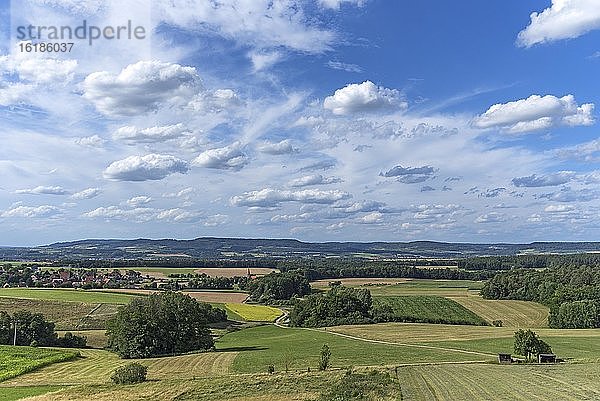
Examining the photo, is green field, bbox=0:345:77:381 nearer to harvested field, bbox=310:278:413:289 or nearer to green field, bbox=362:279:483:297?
green field, bbox=362:279:483:297

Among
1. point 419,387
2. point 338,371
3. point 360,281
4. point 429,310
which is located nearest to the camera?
point 419,387

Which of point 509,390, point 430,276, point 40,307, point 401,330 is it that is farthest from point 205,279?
point 509,390

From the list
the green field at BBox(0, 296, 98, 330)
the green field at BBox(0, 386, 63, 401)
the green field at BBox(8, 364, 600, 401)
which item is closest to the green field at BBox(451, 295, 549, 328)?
the green field at BBox(8, 364, 600, 401)

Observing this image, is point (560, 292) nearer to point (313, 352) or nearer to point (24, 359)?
point (313, 352)

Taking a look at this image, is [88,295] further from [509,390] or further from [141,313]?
[509,390]

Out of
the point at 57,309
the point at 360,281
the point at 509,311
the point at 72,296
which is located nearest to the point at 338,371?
the point at 509,311

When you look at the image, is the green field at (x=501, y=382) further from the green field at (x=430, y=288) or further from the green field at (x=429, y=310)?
the green field at (x=430, y=288)
